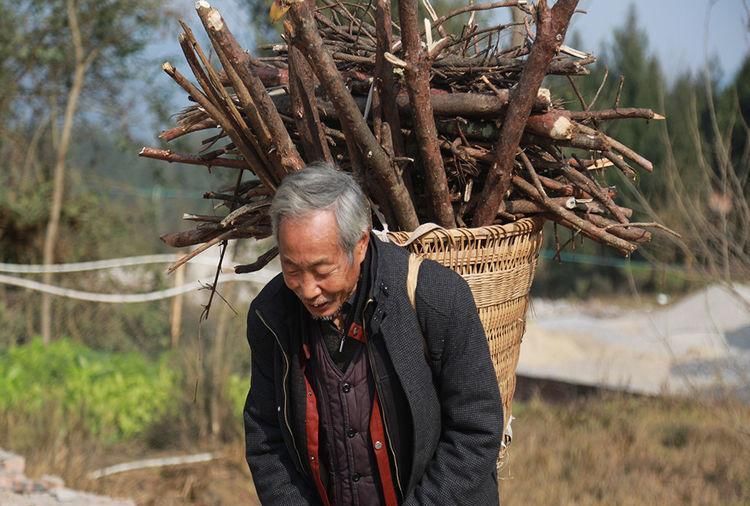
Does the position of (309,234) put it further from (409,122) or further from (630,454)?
(630,454)

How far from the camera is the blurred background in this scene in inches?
222

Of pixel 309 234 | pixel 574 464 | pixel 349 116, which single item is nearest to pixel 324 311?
pixel 309 234

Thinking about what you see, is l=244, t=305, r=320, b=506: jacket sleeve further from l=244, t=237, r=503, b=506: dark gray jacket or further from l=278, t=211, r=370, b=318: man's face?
l=278, t=211, r=370, b=318: man's face

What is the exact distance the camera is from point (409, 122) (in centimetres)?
264

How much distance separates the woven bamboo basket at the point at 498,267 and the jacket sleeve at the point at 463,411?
0.24 metres

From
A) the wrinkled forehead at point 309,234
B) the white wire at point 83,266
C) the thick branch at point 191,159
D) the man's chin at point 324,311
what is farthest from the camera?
the white wire at point 83,266

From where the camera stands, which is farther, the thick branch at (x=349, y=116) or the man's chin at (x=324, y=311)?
the thick branch at (x=349, y=116)

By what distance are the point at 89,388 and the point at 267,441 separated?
5275 millimetres

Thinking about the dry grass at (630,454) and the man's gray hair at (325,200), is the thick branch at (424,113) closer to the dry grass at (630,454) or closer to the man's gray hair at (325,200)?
the man's gray hair at (325,200)

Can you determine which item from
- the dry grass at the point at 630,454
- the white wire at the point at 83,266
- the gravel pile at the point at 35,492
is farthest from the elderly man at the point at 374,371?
the white wire at the point at 83,266

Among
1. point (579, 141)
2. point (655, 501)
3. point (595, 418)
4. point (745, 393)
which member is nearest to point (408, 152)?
point (579, 141)

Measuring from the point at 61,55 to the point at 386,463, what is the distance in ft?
28.4

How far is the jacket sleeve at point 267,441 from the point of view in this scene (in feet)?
7.68

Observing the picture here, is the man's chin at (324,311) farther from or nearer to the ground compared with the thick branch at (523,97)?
nearer to the ground
